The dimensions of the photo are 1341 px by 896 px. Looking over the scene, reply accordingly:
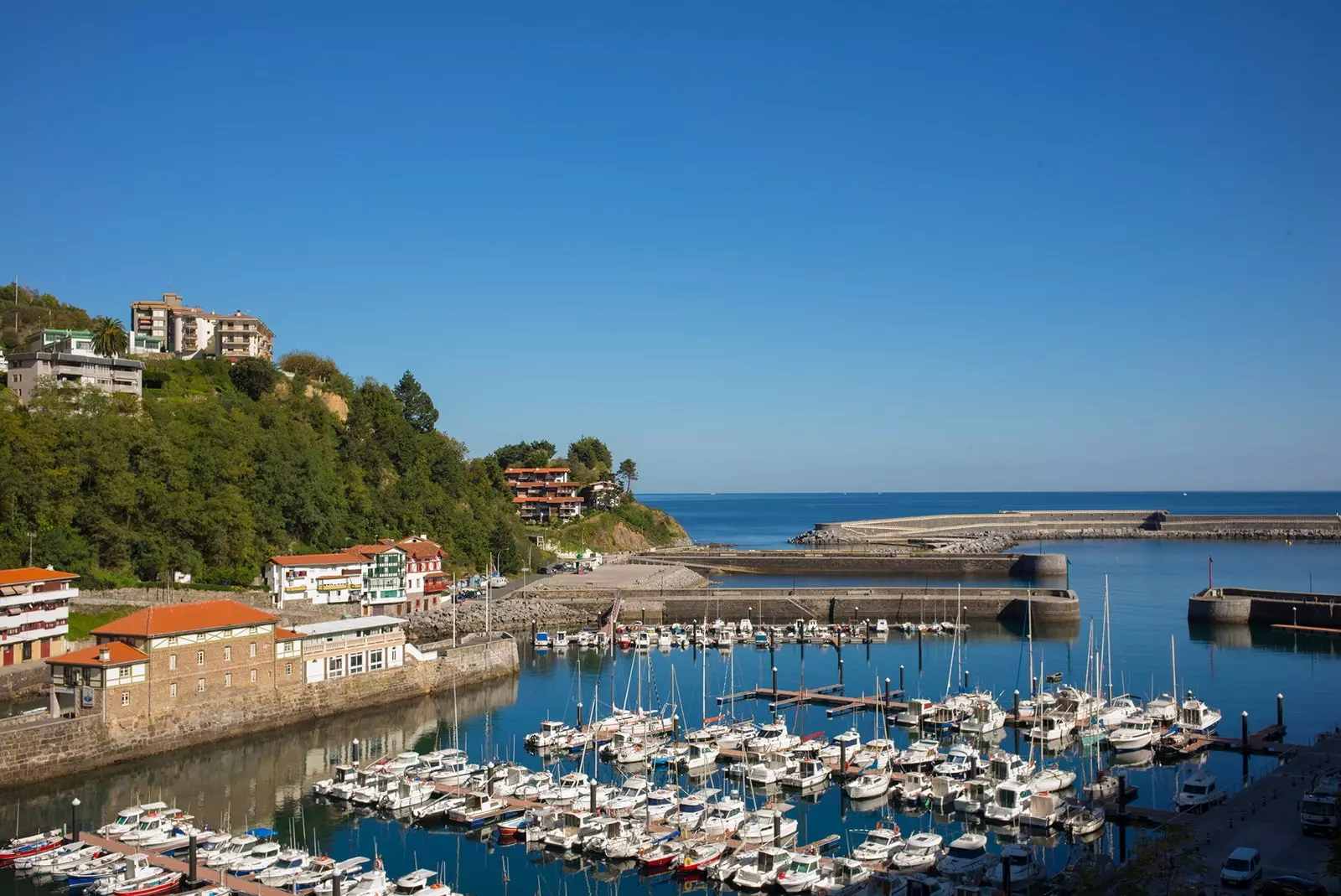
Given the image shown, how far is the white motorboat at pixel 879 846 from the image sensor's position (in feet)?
81.1

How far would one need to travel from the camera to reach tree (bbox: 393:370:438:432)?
317 ft

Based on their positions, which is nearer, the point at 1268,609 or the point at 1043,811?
the point at 1043,811

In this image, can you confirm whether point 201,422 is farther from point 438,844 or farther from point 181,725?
point 438,844

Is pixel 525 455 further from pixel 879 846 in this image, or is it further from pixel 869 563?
pixel 879 846

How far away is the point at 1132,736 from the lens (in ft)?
118

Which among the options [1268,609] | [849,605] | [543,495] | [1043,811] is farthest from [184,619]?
[543,495]

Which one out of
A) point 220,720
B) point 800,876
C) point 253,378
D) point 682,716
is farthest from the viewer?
point 253,378

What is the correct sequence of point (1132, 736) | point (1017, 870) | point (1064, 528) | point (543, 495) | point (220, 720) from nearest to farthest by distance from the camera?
point (1017, 870) < point (1132, 736) < point (220, 720) < point (543, 495) < point (1064, 528)

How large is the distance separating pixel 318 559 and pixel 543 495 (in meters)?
58.9

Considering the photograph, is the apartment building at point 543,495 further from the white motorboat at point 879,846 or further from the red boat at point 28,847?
the white motorboat at point 879,846

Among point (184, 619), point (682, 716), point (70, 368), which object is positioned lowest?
point (682, 716)

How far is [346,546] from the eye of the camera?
6894 centimetres

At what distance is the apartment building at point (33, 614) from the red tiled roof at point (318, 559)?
1435 cm

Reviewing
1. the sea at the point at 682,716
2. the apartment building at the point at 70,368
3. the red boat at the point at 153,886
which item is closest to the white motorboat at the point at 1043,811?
the sea at the point at 682,716
